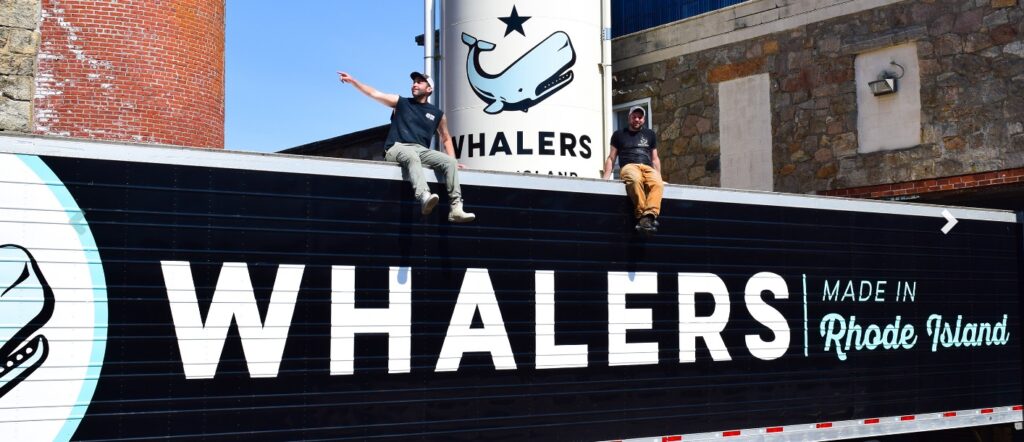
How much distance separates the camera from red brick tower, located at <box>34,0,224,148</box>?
54.7 ft

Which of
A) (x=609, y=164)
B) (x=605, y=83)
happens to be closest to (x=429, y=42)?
(x=605, y=83)

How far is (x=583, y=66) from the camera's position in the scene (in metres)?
16.2

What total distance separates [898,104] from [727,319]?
8.01 metres

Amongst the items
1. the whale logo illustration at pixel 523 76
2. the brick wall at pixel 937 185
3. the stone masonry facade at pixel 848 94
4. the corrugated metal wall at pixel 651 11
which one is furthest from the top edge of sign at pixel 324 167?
the corrugated metal wall at pixel 651 11

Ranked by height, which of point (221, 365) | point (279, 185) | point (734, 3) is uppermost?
point (734, 3)

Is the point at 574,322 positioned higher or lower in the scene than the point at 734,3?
lower

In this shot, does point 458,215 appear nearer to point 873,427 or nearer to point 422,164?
point 422,164

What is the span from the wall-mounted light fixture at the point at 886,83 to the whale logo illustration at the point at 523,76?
4.31 meters

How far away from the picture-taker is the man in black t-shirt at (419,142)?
782cm

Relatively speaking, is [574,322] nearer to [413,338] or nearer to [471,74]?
[413,338]

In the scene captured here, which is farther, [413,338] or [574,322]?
[574,322]

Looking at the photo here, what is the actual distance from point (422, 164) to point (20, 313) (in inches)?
110

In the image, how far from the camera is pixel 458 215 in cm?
786

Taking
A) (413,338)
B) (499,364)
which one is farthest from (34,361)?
(499,364)
